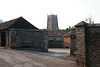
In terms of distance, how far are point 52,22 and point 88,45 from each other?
87.9m

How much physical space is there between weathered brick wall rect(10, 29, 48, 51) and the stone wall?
10167mm

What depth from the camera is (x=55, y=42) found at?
111ft

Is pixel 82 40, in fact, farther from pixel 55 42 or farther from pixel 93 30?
pixel 55 42

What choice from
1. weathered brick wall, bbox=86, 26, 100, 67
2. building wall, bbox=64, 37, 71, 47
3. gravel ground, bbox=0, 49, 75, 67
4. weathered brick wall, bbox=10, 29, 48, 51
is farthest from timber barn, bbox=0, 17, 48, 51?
building wall, bbox=64, 37, 71, 47

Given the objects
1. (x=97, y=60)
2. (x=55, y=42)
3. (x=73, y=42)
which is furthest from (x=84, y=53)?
(x=55, y=42)

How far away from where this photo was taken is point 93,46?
7.35 metres

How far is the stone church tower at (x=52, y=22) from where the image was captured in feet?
309

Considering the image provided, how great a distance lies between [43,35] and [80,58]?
10.4m

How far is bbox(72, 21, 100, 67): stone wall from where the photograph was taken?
23.8ft

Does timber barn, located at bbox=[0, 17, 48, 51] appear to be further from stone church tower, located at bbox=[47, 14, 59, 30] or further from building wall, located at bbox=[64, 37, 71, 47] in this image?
stone church tower, located at bbox=[47, 14, 59, 30]

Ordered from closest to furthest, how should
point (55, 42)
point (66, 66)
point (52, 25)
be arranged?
point (66, 66) → point (55, 42) → point (52, 25)

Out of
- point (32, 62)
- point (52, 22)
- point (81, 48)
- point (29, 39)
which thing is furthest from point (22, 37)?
point (52, 22)

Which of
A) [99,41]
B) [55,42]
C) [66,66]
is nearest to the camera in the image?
[99,41]

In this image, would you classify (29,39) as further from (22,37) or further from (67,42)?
(67,42)
